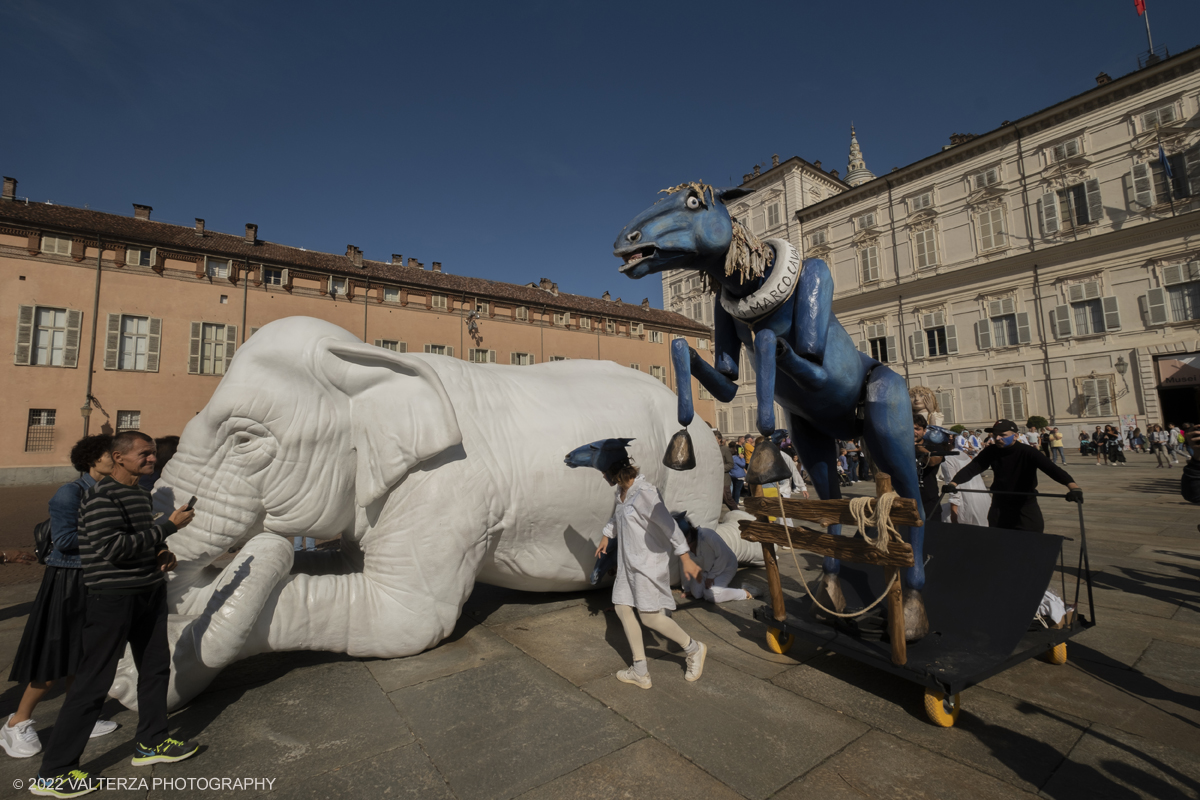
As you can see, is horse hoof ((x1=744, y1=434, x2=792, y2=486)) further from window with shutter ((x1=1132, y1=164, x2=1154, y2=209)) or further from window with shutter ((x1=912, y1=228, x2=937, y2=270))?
window with shutter ((x1=912, y1=228, x2=937, y2=270))

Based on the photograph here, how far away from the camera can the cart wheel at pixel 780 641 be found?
300cm

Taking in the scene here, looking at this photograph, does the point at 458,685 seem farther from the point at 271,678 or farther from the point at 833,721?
the point at 833,721

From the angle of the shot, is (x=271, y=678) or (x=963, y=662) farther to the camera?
(x=271, y=678)

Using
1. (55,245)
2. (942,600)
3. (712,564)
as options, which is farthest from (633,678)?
(55,245)

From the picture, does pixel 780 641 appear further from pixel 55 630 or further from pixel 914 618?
pixel 55 630

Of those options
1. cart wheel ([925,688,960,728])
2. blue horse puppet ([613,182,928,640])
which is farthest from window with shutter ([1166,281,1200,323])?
cart wheel ([925,688,960,728])

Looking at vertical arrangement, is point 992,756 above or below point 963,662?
below

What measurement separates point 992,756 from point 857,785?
0.60m

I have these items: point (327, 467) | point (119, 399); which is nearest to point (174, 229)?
point (119, 399)

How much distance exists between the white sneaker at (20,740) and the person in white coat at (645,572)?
2379 mm

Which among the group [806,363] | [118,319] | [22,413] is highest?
[118,319]

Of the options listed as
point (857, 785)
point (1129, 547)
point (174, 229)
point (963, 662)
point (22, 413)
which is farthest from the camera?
point (174, 229)

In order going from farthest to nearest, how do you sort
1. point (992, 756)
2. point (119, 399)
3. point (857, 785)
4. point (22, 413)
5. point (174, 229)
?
1. point (174, 229)
2. point (119, 399)
3. point (22, 413)
4. point (992, 756)
5. point (857, 785)

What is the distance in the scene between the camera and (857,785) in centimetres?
182
